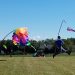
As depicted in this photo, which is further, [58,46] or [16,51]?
[16,51]

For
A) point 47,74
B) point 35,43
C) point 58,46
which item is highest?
point 35,43

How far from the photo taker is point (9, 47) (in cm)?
11900

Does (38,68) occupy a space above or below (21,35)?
below

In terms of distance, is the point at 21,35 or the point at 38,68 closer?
the point at 38,68

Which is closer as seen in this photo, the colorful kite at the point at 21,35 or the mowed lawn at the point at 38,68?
the mowed lawn at the point at 38,68

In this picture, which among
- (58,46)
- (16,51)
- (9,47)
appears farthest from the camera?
(16,51)

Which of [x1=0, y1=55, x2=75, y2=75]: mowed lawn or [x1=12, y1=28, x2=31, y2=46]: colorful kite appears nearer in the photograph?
[x1=0, y1=55, x2=75, y2=75]: mowed lawn

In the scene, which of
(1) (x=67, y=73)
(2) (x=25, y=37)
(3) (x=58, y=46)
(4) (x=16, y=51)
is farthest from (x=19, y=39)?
(4) (x=16, y=51)

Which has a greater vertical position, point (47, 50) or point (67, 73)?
point (47, 50)

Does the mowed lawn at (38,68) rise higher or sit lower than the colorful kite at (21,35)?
lower

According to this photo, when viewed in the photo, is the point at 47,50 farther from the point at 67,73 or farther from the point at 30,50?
the point at 67,73

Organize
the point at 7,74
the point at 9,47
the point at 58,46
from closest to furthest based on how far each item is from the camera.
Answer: the point at 7,74 < the point at 58,46 < the point at 9,47

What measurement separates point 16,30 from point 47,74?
25312 millimetres

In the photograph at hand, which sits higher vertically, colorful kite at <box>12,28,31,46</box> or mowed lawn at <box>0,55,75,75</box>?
colorful kite at <box>12,28,31,46</box>
